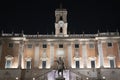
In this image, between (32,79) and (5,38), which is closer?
(32,79)

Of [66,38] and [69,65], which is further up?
[66,38]

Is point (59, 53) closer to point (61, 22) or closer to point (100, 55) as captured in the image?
point (61, 22)

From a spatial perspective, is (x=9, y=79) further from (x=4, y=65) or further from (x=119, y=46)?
(x=119, y=46)

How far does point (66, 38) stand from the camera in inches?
2445

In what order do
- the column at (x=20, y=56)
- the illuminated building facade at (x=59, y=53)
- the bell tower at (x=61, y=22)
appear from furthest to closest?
1. the bell tower at (x=61, y=22)
2. the column at (x=20, y=56)
3. the illuminated building facade at (x=59, y=53)

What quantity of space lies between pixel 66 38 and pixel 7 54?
13.8m

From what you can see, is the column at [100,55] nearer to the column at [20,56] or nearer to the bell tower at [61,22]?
the bell tower at [61,22]

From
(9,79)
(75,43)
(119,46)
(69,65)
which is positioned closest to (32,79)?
(9,79)

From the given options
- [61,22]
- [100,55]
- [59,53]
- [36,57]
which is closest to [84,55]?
[100,55]

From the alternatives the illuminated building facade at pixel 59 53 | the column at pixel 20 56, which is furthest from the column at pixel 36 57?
the column at pixel 20 56

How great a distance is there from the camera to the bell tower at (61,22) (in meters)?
65.6

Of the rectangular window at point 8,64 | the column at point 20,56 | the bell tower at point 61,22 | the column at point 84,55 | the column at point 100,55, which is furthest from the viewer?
the bell tower at point 61,22

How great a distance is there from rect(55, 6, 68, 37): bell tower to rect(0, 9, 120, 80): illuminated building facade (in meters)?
2.01

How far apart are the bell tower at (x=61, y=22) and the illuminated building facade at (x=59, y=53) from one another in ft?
6.60
